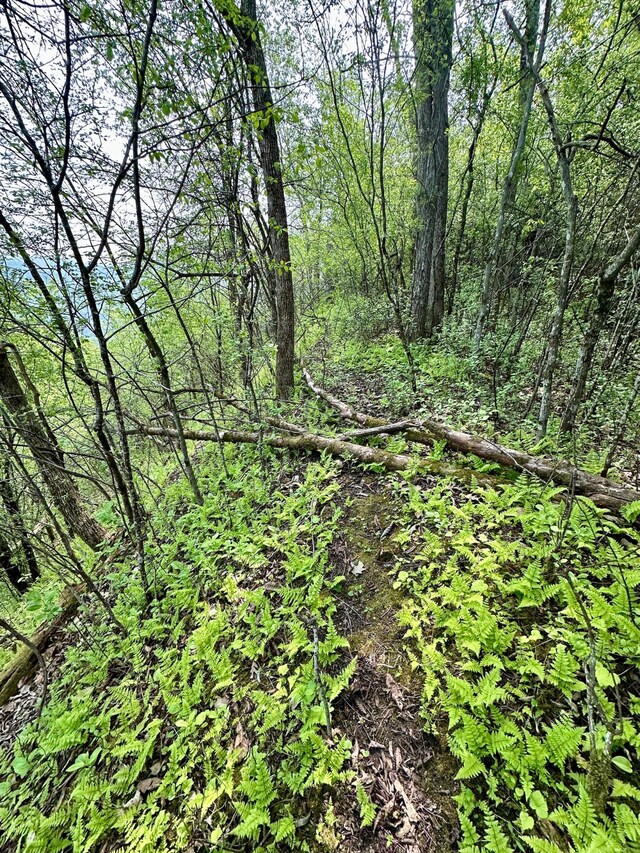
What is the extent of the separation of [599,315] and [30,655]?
24.2 feet

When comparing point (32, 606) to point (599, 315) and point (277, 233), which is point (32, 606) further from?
point (599, 315)

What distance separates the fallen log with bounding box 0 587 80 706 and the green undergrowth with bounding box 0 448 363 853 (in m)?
0.83

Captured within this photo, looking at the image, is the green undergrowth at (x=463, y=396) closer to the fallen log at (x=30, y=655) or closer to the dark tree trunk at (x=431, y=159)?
the dark tree trunk at (x=431, y=159)

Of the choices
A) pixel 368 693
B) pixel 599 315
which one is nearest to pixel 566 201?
pixel 599 315

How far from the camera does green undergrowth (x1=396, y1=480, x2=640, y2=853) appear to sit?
1535mm

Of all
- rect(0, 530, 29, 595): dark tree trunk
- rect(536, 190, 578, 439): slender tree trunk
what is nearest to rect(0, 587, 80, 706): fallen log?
rect(0, 530, 29, 595): dark tree trunk

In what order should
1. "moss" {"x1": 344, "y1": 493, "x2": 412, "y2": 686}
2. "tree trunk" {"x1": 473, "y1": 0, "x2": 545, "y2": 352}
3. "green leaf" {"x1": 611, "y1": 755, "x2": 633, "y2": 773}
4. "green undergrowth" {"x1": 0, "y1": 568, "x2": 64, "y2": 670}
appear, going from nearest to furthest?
"green leaf" {"x1": 611, "y1": 755, "x2": 633, "y2": 773}
"moss" {"x1": 344, "y1": 493, "x2": 412, "y2": 686}
"green undergrowth" {"x1": 0, "y1": 568, "x2": 64, "y2": 670}
"tree trunk" {"x1": 473, "y1": 0, "x2": 545, "y2": 352}

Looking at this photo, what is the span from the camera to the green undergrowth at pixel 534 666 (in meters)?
1.54

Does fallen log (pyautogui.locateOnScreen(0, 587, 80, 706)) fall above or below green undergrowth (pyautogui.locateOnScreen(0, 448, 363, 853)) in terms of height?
below

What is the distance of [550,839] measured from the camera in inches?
59.8

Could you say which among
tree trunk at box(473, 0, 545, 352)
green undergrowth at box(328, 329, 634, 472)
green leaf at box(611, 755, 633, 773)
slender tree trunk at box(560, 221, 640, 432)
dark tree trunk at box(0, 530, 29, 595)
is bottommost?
dark tree trunk at box(0, 530, 29, 595)

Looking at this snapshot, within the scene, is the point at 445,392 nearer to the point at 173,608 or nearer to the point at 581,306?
the point at 581,306

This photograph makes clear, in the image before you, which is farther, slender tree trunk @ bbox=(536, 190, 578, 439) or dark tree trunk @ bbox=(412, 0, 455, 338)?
dark tree trunk @ bbox=(412, 0, 455, 338)

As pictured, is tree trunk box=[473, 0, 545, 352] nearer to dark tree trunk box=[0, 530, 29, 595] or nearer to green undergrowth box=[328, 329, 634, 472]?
green undergrowth box=[328, 329, 634, 472]
